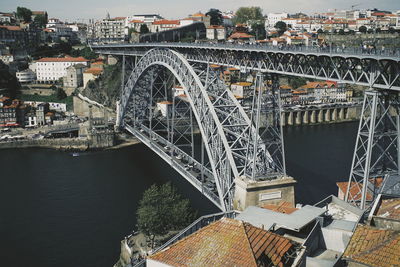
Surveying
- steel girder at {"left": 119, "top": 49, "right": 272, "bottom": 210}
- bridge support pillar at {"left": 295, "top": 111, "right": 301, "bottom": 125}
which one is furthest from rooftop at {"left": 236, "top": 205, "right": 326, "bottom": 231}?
bridge support pillar at {"left": 295, "top": 111, "right": 301, "bottom": 125}

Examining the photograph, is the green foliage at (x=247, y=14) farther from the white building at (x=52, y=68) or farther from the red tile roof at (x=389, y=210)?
the red tile roof at (x=389, y=210)

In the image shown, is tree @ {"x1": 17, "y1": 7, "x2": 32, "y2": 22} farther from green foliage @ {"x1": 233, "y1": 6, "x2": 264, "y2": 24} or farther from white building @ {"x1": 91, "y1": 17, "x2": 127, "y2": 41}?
green foliage @ {"x1": 233, "y1": 6, "x2": 264, "y2": 24}

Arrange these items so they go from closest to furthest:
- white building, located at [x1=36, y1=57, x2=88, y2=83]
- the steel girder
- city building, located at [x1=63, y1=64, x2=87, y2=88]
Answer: the steel girder, city building, located at [x1=63, y1=64, x2=87, y2=88], white building, located at [x1=36, y1=57, x2=88, y2=83]

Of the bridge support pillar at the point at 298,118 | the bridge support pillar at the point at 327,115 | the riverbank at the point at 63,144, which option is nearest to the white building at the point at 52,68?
the riverbank at the point at 63,144

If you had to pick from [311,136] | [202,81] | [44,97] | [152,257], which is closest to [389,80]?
[152,257]

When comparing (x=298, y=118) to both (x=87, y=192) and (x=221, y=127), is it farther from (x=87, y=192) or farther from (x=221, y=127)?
(x=221, y=127)

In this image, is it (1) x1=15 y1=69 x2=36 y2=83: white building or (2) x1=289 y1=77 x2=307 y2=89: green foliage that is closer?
(1) x1=15 y1=69 x2=36 y2=83: white building

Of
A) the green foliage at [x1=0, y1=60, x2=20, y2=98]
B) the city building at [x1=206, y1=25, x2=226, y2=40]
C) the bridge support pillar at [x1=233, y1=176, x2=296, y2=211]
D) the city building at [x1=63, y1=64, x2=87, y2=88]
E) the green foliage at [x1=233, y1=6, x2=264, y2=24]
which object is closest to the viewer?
the bridge support pillar at [x1=233, y1=176, x2=296, y2=211]

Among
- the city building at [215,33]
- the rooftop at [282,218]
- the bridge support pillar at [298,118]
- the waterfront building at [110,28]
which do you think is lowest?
the bridge support pillar at [298,118]
